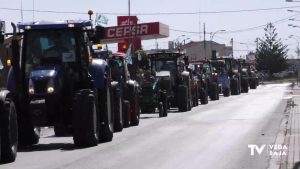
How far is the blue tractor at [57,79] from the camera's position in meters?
15.6

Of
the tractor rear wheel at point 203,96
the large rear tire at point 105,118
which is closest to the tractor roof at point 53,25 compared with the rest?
the large rear tire at point 105,118

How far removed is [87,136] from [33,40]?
261 cm

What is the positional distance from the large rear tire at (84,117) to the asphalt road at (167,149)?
340mm

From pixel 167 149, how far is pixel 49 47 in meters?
3.70

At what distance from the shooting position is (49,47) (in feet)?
53.2

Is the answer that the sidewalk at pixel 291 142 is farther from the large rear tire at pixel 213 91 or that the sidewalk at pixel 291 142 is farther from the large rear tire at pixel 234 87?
the large rear tire at pixel 234 87

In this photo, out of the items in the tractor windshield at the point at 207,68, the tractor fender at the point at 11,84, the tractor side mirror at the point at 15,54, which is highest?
the tractor side mirror at the point at 15,54

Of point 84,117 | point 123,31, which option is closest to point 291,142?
point 84,117

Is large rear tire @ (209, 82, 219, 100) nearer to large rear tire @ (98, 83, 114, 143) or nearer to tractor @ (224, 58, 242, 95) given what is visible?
tractor @ (224, 58, 242, 95)

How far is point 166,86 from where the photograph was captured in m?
30.6

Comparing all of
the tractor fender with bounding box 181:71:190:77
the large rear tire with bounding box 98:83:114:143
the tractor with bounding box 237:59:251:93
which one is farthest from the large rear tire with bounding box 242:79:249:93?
the large rear tire with bounding box 98:83:114:143

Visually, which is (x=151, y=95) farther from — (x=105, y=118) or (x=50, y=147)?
(x=50, y=147)

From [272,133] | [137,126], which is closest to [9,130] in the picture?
[272,133]

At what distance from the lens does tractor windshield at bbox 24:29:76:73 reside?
16125 millimetres
